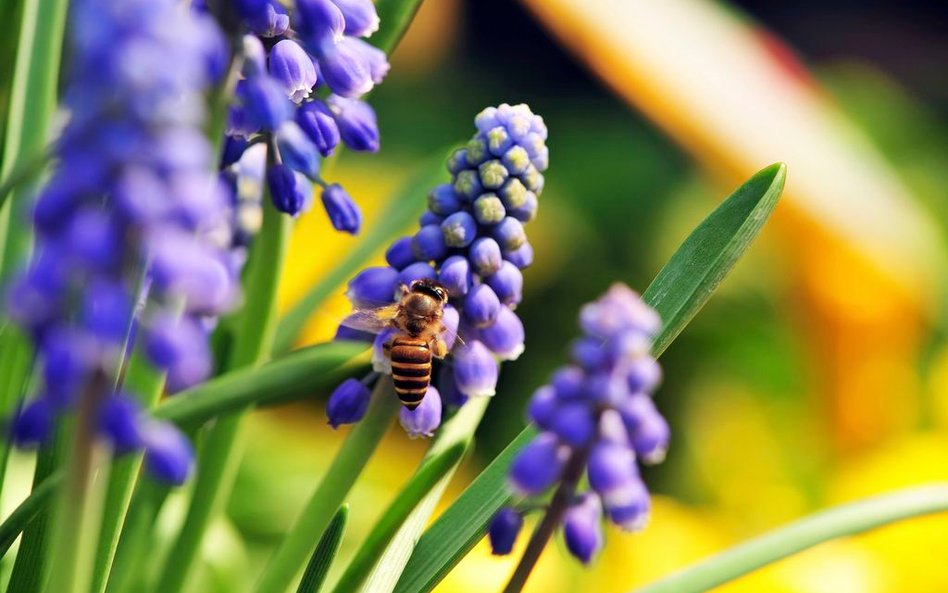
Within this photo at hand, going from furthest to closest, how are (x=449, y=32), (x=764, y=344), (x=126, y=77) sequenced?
(x=449, y=32)
(x=764, y=344)
(x=126, y=77)

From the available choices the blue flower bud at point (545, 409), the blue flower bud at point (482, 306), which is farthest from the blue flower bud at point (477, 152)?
the blue flower bud at point (545, 409)

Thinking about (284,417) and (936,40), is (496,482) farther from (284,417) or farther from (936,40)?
(936,40)

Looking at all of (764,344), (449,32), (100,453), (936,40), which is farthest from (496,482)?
(936,40)

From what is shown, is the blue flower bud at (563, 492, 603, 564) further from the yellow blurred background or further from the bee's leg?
the yellow blurred background

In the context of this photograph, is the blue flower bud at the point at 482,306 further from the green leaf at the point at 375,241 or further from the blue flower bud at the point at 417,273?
the green leaf at the point at 375,241

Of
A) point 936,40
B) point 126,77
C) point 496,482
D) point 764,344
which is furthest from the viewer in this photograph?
point 936,40

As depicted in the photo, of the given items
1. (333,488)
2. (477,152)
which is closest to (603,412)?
(477,152)
